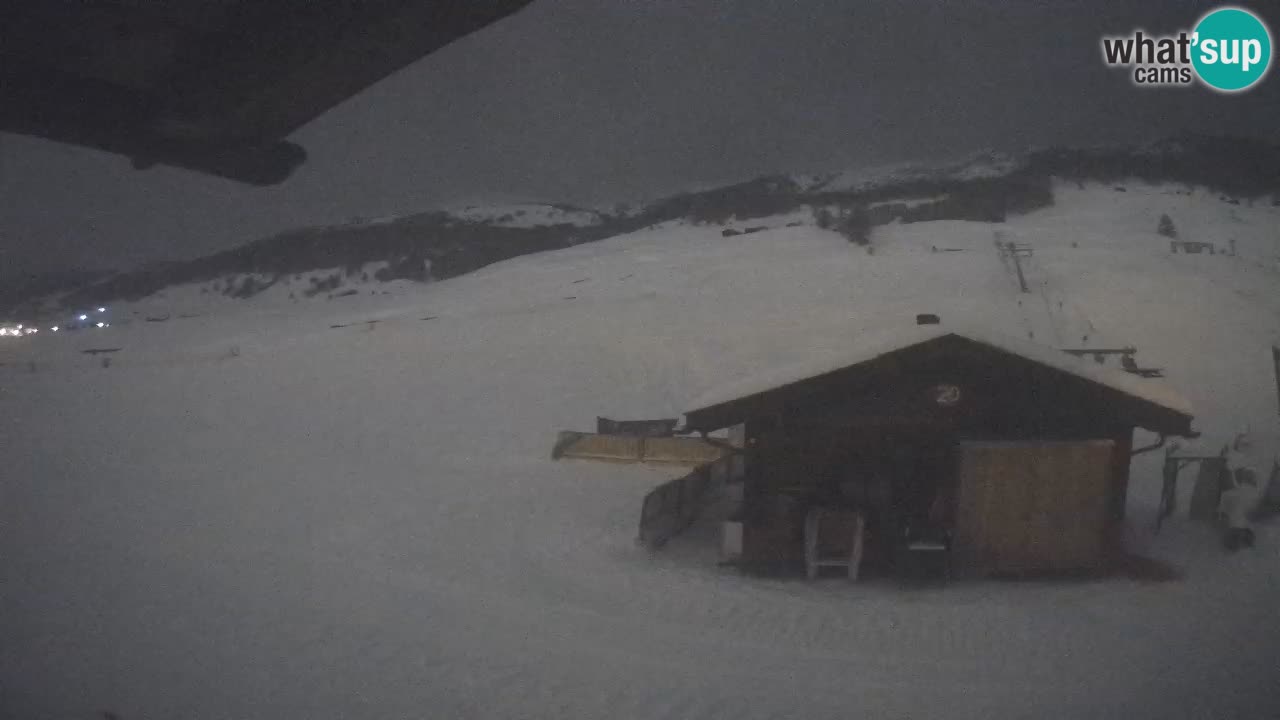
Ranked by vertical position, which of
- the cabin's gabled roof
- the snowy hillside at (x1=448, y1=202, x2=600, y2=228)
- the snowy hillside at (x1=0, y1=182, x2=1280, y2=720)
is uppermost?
the snowy hillside at (x1=448, y1=202, x2=600, y2=228)

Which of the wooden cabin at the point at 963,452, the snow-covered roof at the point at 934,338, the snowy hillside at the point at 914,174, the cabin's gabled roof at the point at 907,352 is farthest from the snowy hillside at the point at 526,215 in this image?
the wooden cabin at the point at 963,452

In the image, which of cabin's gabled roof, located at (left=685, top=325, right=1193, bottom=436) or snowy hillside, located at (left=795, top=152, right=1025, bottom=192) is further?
snowy hillside, located at (left=795, top=152, right=1025, bottom=192)

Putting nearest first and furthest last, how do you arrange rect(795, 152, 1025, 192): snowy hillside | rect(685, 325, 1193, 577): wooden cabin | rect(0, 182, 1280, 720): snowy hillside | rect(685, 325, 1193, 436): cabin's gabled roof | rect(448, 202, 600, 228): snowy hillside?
rect(0, 182, 1280, 720): snowy hillside
rect(685, 325, 1193, 436): cabin's gabled roof
rect(685, 325, 1193, 577): wooden cabin
rect(795, 152, 1025, 192): snowy hillside
rect(448, 202, 600, 228): snowy hillside

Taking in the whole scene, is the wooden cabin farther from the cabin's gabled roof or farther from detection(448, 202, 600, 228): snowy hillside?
detection(448, 202, 600, 228): snowy hillside

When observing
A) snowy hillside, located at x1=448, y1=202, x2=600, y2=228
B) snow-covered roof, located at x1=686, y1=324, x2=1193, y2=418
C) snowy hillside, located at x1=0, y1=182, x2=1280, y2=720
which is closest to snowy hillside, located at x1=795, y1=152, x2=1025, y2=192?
snowy hillside, located at x1=448, y1=202, x2=600, y2=228

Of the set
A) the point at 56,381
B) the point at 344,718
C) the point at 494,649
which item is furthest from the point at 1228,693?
the point at 56,381

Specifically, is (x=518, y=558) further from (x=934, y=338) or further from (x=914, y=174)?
(x=914, y=174)

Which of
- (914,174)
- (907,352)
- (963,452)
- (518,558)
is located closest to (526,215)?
(914,174)
